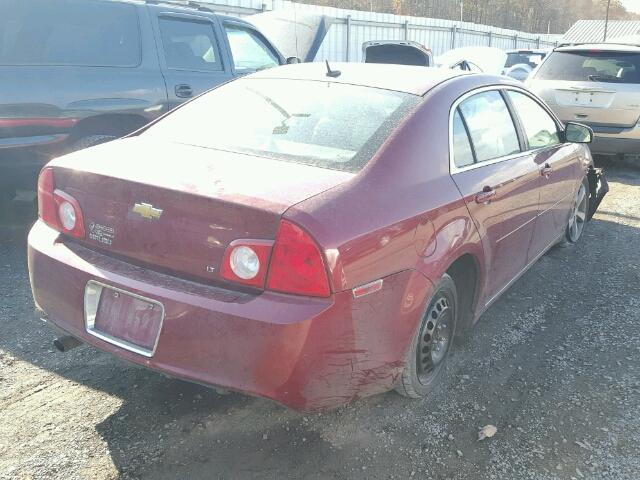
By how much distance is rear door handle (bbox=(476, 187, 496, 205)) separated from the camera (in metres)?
2.98

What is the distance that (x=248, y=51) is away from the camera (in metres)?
6.64

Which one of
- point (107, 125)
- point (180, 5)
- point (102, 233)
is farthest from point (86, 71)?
point (102, 233)

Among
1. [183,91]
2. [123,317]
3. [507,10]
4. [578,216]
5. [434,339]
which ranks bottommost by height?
[578,216]

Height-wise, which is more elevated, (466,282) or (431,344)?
(466,282)

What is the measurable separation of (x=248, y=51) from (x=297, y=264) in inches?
201

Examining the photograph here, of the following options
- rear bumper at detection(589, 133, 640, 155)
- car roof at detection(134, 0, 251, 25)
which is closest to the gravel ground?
car roof at detection(134, 0, 251, 25)

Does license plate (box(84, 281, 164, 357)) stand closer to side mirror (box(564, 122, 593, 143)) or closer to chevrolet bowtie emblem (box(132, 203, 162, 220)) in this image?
chevrolet bowtie emblem (box(132, 203, 162, 220))

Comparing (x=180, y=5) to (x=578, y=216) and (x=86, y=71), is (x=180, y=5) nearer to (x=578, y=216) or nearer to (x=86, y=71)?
(x=86, y=71)

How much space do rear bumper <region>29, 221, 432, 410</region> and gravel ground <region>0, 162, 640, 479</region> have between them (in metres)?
0.37

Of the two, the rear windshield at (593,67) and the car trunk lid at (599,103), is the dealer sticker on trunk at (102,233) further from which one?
the rear windshield at (593,67)

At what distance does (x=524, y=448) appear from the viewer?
2611 millimetres

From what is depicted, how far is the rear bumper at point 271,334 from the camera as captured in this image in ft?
6.95

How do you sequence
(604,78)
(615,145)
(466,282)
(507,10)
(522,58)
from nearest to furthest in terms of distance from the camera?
(466,282) → (615,145) → (604,78) → (522,58) → (507,10)

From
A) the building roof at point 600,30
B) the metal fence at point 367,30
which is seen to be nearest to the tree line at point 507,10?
the building roof at point 600,30
